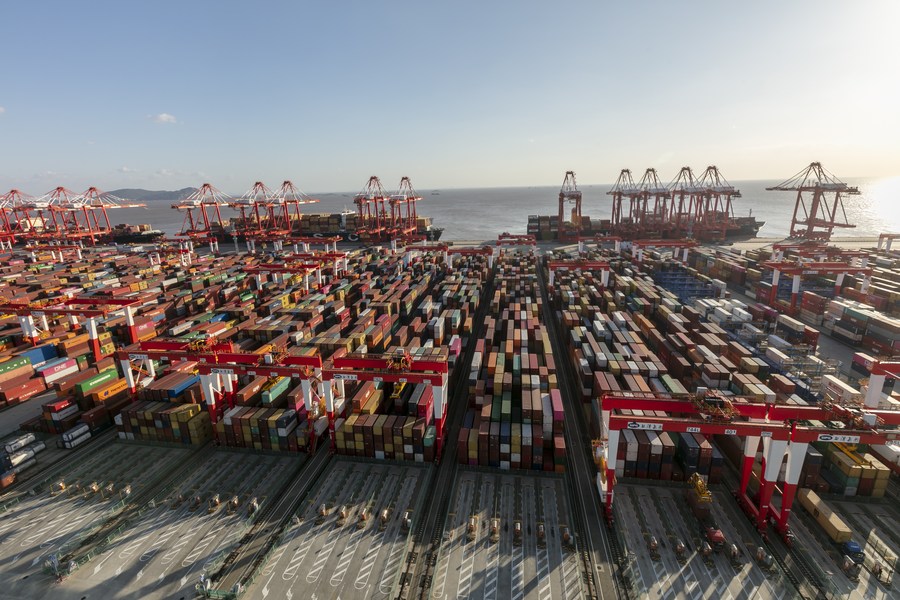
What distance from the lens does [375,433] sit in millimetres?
28062

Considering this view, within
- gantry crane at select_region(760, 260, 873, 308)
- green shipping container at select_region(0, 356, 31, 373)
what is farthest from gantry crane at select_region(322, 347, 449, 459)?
gantry crane at select_region(760, 260, 873, 308)

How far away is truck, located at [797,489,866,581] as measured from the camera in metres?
19.4

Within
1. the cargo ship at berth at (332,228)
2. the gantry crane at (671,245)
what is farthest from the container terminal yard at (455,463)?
the cargo ship at berth at (332,228)

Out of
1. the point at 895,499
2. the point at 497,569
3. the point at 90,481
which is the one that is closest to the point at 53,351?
the point at 90,481

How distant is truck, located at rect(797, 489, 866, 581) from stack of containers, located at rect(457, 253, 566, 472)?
1385 cm

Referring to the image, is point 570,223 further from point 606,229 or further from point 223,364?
point 223,364

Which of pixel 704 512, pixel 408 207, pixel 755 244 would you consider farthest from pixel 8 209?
pixel 755 244

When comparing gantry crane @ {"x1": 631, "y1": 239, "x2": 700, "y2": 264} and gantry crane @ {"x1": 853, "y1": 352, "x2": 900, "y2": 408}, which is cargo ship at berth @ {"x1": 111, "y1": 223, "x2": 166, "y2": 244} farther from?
gantry crane @ {"x1": 853, "y1": 352, "x2": 900, "y2": 408}

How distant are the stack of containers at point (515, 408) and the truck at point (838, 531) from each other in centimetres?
1385

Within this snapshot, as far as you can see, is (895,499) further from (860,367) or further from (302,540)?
(302,540)

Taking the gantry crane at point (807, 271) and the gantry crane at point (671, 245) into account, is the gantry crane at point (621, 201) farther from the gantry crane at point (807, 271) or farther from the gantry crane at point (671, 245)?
the gantry crane at point (807, 271)

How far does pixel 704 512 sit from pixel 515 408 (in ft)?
42.7

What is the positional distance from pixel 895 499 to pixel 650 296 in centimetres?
3578

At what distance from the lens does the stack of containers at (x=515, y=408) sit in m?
27.0
